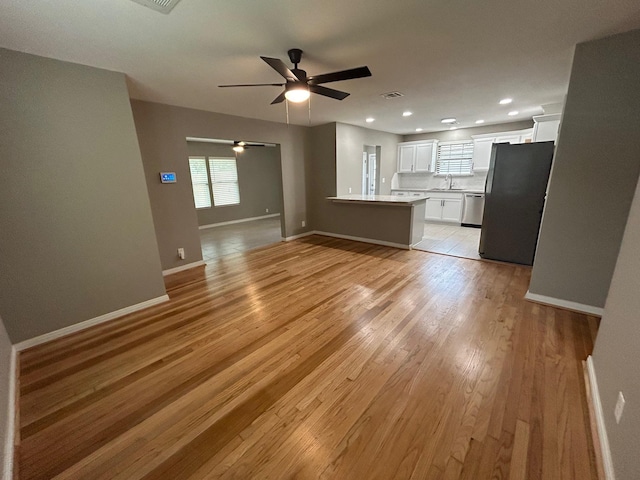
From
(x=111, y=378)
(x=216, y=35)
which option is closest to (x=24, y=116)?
(x=216, y=35)

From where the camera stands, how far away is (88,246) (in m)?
2.48

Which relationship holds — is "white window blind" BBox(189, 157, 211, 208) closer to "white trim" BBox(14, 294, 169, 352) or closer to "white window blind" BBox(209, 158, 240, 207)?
"white window blind" BBox(209, 158, 240, 207)

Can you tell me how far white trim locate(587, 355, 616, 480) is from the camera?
3.80ft

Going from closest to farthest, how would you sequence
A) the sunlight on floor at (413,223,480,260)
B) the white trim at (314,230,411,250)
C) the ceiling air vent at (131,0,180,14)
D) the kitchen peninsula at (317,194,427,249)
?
the ceiling air vent at (131,0,180,14), the sunlight on floor at (413,223,480,260), the kitchen peninsula at (317,194,427,249), the white trim at (314,230,411,250)

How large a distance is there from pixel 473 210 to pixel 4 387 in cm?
784

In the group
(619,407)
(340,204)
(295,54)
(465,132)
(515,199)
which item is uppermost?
(465,132)

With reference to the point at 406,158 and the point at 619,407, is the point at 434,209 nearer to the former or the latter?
the point at 406,158

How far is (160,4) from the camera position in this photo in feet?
5.13

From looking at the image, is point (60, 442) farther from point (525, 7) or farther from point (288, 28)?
point (525, 7)

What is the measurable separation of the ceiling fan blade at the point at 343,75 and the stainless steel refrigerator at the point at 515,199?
9.12 feet

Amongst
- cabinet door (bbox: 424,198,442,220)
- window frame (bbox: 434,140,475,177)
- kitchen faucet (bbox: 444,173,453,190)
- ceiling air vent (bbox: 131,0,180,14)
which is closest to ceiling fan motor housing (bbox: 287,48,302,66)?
ceiling air vent (bbox: 131,0,180,14)

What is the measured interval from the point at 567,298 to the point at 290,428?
3135mm

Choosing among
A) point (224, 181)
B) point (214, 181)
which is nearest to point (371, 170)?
point (224, 181)

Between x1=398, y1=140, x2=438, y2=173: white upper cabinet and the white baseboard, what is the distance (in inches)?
205
